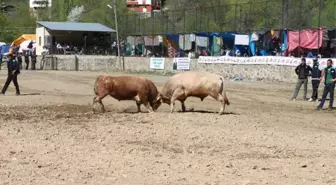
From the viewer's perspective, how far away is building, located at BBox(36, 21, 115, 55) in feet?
211

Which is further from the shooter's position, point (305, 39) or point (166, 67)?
point (166, 67)

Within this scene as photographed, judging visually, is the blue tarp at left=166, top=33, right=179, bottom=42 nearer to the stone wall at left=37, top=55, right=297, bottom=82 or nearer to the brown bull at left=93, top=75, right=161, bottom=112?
the stone wall at left=37, top=55, right=297, bottom=82

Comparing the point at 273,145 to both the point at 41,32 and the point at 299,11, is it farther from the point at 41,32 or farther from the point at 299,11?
the point at 41,32

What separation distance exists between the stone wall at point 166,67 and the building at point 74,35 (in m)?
7.58

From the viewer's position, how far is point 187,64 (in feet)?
151

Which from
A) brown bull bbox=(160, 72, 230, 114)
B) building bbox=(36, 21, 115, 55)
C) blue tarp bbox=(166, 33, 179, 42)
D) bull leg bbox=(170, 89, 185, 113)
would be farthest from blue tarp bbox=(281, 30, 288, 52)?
building bbox=(36, 21, 115, 55)

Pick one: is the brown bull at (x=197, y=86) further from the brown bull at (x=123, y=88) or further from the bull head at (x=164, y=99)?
the brown bull at (x=123, y=88)

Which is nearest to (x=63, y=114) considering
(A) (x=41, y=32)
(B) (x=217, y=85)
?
(B) (x=217, y=85)

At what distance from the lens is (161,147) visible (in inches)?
467

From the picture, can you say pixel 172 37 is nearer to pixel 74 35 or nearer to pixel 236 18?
pixel 236 18

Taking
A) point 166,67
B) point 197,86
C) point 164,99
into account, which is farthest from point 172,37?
point 197,86

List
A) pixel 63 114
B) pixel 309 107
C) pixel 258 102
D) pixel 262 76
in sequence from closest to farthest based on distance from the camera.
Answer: pixel 63 114
pixel 309 107
pixel 258 102
pixel 262 76

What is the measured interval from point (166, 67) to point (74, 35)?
67.4 ft

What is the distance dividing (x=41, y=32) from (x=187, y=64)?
86.4ft
